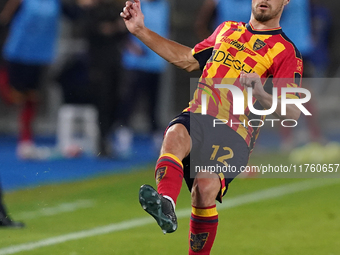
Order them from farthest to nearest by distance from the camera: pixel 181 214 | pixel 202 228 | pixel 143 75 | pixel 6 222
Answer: pixel 143 75 < pixel 181 214 < pixel 6 222 < pixel 202 228

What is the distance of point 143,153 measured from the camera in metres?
11.6

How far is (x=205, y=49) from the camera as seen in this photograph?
5.07 m

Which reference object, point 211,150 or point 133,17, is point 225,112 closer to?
point 211,150

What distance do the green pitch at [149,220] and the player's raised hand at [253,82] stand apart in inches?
71.0

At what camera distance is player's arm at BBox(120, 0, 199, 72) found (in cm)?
507

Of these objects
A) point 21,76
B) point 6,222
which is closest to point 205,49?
point 6,222

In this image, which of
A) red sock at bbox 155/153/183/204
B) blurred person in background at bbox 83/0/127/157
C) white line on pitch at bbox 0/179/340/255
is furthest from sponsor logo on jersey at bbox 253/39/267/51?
blurred person in background at bbox 83/0/127/157

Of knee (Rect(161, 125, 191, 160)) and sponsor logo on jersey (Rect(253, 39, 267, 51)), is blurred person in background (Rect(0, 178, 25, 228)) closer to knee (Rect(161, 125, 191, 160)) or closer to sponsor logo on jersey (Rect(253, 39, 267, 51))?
knee (Rect(161, 125, 191, 160))

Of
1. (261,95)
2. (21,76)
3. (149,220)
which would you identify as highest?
(261,95)

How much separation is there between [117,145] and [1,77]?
2.82 meters

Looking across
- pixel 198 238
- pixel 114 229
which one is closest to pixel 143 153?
pixel 114 229

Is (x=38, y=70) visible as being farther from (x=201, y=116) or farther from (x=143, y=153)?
(x=201, y=116)

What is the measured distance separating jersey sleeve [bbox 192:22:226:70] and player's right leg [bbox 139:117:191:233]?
70 cm

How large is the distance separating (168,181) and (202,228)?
2.00 feet
